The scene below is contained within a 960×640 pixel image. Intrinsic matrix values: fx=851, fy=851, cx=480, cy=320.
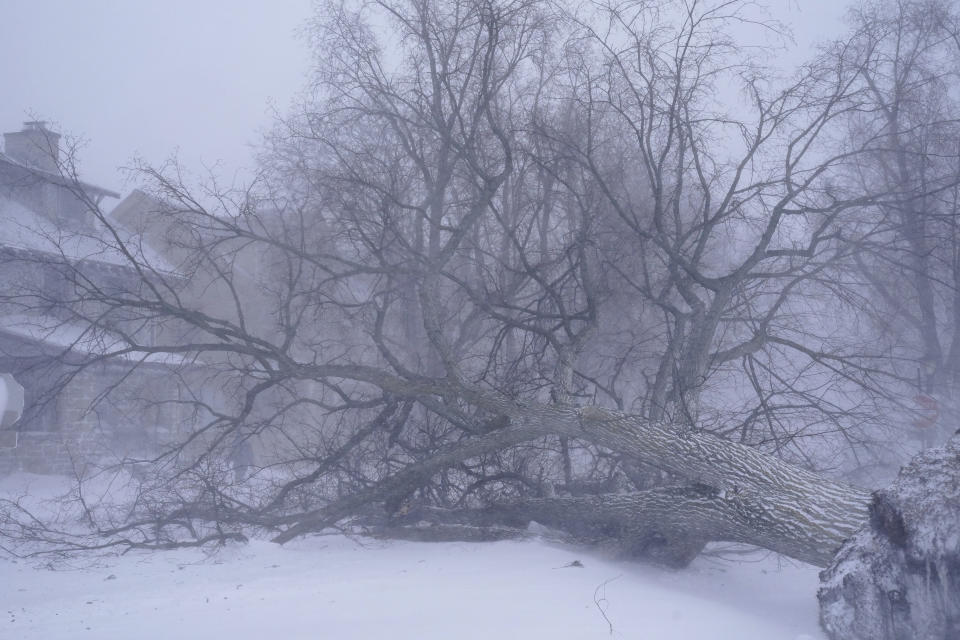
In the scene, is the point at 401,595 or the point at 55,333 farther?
the point at 55,333

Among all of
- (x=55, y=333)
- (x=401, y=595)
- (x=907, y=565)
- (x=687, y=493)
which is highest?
(x=55, y=333)

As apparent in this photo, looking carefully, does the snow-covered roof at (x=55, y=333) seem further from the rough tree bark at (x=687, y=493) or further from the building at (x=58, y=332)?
the rough tree bark at (x=687, y=493)

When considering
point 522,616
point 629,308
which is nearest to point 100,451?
point 629,308

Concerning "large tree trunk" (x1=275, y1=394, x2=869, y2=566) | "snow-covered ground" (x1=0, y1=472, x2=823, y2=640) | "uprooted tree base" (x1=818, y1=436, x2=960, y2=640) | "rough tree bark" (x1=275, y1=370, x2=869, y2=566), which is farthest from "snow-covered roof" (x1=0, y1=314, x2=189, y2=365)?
"uprooted tree base" (x1=818, y1=436, x2=960, y2=640)

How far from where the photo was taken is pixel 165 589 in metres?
6.35

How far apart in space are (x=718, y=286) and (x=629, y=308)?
6.90ft

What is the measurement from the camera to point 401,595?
5703mm

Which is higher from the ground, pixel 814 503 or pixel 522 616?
pixel 814 503

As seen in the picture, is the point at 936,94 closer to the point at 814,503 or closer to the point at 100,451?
the point at 814,503

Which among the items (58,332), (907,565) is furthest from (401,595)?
(58,332)

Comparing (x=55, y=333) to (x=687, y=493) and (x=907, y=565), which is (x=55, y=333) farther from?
(x=907, y=565)

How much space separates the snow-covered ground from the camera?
4.94 metres

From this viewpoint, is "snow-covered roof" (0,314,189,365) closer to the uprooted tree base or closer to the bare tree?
the bare tree

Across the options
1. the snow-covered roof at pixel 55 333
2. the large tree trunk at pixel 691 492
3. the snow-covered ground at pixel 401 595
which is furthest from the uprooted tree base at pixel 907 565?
the snow-covered roof at pixel 55 333
